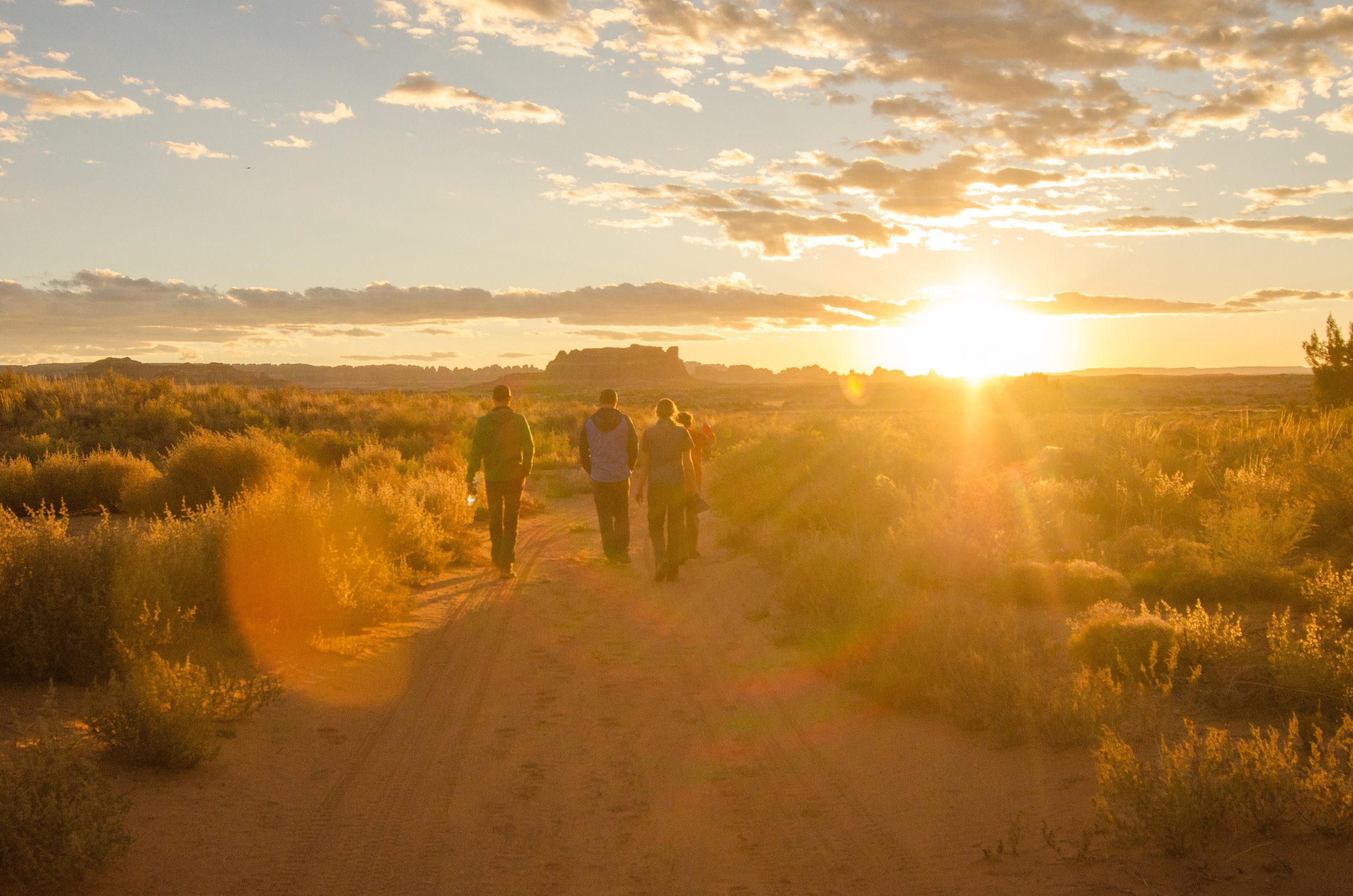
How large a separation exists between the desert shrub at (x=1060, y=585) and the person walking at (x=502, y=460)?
5.41 metres

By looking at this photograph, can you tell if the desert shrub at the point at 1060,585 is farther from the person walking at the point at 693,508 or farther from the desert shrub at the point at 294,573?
the desert shrub at the point at 294,573

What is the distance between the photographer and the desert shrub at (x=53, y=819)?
3.21m

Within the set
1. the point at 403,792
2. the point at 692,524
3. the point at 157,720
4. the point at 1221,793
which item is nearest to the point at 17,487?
the point at 692,524

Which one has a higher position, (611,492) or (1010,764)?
(611,492)

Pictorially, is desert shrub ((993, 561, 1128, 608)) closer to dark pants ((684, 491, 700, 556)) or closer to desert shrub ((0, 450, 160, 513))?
dark pants ((684, 491, 700, 556))

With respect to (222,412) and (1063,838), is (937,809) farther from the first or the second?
(222,412)

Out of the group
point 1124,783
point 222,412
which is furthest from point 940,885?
point 222,412

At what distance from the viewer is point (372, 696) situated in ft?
19.6

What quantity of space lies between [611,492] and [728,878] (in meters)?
6.64

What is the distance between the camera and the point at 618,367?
140000mm

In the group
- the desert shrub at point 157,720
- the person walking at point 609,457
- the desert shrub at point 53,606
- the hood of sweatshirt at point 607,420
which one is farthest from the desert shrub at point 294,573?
the hood of sweatshirt at point 607,420

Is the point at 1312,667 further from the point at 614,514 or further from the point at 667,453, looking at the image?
the point at 614,514

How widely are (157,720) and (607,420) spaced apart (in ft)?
20.5

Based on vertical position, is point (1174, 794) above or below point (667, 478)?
below
